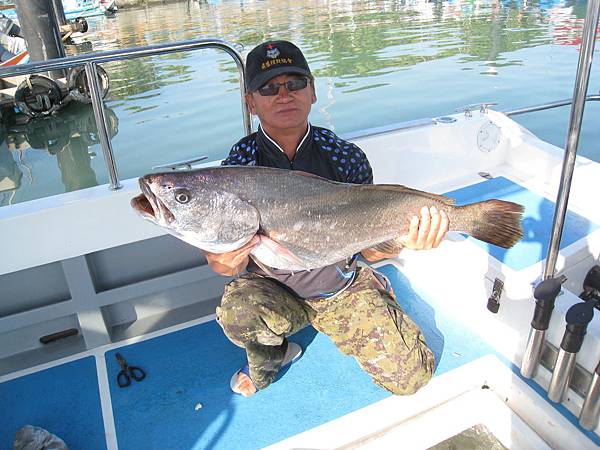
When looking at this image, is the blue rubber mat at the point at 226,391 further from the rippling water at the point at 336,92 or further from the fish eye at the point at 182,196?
the rippling water at the point at 336,92

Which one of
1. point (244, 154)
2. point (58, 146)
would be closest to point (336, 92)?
point (58, 146)

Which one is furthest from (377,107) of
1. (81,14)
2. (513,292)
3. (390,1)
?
(81,14)

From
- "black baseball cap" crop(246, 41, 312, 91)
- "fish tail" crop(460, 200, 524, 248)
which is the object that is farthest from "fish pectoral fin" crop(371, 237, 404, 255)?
"black baseball cap" crop(246, 41, 312, 91)

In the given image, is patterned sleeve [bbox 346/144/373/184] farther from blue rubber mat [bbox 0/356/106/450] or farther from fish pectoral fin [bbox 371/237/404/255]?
blue rubber mat [bbox 0/356/106/450]

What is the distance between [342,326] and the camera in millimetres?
2752

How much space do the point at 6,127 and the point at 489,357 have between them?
16418mm

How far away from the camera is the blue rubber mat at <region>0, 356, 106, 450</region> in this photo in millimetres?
2670

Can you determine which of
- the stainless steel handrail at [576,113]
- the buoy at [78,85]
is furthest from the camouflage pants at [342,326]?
the buoy at [78,85]

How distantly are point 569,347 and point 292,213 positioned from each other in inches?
58.8

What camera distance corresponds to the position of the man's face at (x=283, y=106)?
2488 mm

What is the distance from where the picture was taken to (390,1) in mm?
41844

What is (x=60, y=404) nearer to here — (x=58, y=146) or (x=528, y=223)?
(x=528, y=223)

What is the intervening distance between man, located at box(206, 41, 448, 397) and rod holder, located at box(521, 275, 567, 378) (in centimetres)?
53

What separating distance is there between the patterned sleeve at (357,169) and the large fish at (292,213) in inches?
22.1
